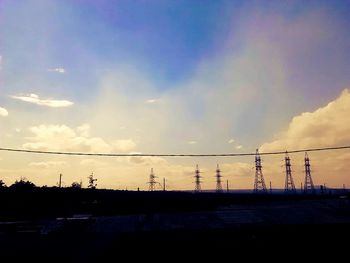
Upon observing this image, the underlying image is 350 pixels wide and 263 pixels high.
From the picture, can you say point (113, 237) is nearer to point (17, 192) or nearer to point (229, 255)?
point (229, 255)

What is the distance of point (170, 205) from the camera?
3300 cm

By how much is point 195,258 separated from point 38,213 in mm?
19013

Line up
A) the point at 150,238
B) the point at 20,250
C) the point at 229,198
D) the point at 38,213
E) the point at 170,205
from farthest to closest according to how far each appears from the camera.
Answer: the point at 229,198 < the point at 170,205 < the point at 38,213 < the point at 150,238 < the point at 20,250

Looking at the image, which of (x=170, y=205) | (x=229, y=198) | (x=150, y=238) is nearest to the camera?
(x=150, y=238)

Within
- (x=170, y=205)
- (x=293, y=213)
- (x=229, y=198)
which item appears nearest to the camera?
(x=293, y=213)

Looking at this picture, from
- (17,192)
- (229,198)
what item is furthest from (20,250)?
(229,198)

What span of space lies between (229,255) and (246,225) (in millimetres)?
1742

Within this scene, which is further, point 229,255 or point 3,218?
point 3,218

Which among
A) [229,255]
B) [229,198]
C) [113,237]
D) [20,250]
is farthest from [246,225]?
[229,198]

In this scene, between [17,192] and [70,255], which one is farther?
[17,192]

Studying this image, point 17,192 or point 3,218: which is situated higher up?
point 17,192

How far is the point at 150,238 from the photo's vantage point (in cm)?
1655

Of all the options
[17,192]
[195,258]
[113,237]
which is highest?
[17,192]

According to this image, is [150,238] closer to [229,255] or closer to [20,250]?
[229,255]
